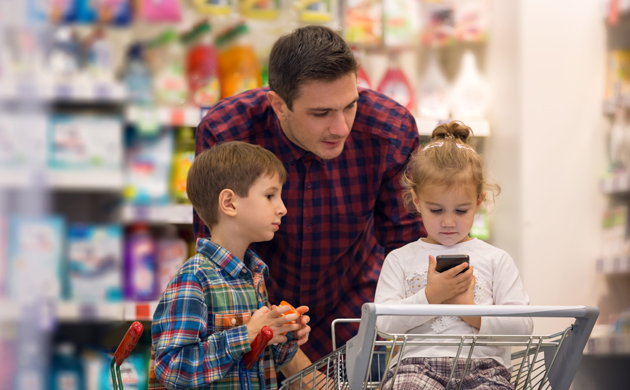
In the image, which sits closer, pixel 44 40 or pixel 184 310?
pixel 184 310

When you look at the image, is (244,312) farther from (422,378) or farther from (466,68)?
(466,68)

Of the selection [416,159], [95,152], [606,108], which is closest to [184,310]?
[416,159]

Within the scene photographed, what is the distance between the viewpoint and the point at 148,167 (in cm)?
242

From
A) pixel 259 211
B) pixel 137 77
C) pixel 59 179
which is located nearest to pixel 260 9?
pixel 137 77

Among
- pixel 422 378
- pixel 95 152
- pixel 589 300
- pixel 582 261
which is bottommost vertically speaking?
pixel 589 300

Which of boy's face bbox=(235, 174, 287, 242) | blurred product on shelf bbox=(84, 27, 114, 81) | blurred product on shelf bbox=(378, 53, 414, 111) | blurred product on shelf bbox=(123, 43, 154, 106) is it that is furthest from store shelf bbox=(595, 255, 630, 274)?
blurred product on shelf bbox=(84, 27, 114, 81)

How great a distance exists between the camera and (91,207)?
2.46 m

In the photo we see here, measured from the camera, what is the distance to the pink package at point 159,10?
240 cm

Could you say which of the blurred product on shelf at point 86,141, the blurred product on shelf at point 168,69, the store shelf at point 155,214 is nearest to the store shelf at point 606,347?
the store shelf at point 155,214

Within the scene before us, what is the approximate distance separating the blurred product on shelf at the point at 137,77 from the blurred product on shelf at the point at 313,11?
64 centimetres

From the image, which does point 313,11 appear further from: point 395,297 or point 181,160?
point 395,297

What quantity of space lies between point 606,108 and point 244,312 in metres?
1.98

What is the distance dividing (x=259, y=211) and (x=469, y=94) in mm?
1659

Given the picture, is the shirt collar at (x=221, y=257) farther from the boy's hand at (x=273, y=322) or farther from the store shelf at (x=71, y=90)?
the store shelf at (x=71, y=90)
